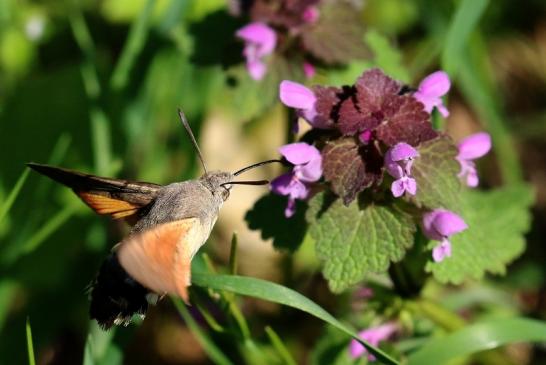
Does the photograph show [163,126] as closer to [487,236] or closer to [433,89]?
[487,236]

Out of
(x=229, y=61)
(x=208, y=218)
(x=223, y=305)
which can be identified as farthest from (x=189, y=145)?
(x=208, y=218)

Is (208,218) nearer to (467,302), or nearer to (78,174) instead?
(78,174)

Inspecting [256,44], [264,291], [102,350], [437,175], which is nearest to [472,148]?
[437,175]

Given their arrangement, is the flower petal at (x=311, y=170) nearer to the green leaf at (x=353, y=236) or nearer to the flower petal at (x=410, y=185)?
the green leaf at (x=353, y=236)

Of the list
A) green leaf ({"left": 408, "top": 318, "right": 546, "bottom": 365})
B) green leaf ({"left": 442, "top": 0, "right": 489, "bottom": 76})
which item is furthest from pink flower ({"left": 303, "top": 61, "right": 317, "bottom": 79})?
green leaf ({"left": 408, "top": 318, "right": 546, "bottom": 365})

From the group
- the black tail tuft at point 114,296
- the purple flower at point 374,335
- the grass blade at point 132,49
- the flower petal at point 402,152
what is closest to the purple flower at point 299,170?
the flower petal at point 402,152

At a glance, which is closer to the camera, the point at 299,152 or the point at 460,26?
the point at 299,152

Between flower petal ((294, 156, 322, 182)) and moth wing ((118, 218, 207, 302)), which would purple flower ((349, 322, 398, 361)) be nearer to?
flower petal ((294, 156, 322, 182))
